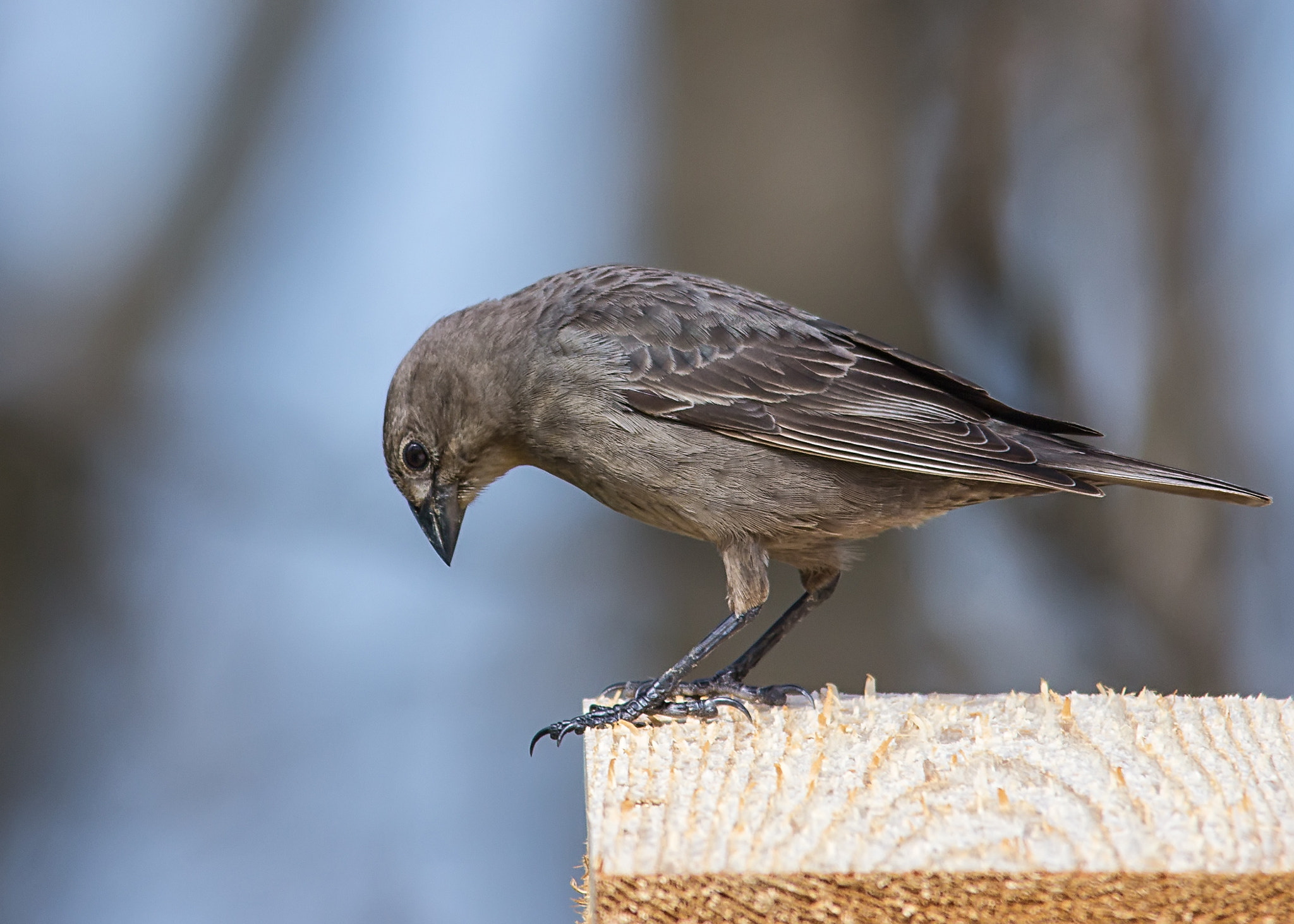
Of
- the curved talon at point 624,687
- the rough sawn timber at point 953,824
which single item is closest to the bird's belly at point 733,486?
the curved talon at point 624,687

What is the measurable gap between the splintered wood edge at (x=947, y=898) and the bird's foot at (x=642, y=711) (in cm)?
173

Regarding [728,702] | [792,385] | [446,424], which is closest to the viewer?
[728,702]

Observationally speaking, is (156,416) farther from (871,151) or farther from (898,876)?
(898,876)

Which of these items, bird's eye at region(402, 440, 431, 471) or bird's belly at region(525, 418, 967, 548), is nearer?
bird's belly at region(525, 418, 967, 548)

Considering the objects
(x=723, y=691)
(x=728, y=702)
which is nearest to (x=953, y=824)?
(x=728, y=702)

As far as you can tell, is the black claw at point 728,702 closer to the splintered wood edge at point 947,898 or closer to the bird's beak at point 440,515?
the bird's beak at point 440,515

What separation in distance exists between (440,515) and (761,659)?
1.35 meters

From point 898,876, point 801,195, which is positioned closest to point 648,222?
point 801,195

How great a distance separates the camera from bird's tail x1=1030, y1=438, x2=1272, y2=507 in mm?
4293

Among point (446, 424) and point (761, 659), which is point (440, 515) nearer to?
point (446, 424)

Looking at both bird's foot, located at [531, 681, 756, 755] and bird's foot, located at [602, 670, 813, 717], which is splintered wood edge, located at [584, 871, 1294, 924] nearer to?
bird's foot, located at [531, 681, 756, 755]

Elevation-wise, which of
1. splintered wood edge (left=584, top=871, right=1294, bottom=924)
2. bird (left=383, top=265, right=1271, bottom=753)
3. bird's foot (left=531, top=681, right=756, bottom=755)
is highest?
bird (left=383, top=265, right=1271, bottom=753)

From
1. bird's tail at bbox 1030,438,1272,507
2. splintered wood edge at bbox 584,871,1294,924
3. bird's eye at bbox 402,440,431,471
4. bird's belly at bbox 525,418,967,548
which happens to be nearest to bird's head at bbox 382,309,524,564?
bird's eye at bbox 402,440,431,471

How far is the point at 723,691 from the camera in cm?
474
